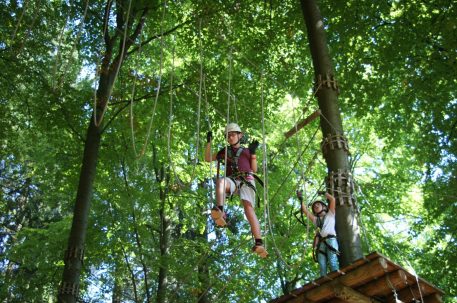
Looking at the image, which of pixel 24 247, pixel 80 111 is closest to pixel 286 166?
pixel 80 111

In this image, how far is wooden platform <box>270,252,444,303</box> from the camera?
Result: 13.5 ft

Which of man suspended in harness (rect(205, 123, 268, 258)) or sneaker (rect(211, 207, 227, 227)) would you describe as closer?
sneaker (rect(211, 207, 227, 227))

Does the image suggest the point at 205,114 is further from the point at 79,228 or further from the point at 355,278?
the point at 355,278

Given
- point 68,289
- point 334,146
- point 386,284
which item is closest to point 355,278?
point 386,284

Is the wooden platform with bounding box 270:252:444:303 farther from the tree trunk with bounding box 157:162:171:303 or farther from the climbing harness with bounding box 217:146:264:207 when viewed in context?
the tree trunk with bounding box 157:162:171:303

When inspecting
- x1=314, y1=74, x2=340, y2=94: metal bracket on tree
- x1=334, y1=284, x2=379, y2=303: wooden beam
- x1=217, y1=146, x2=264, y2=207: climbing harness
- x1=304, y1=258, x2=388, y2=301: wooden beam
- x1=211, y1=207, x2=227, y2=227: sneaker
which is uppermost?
x1=314, y1=74, x2=340, y2=94: metal bracket on tree

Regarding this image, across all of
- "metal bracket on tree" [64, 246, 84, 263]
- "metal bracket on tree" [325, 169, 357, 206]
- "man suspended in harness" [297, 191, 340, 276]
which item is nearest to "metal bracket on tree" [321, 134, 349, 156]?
"metal bracket on tree" [325, 169, 357, 206]

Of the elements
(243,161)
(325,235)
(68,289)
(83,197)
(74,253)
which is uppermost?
(83,197)

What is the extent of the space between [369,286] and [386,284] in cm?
17

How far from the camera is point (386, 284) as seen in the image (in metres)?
4.32

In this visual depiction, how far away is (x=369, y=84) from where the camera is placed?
341 inches

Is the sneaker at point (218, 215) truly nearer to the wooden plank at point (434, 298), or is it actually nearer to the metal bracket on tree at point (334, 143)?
the metal bracket on tree at point (334, 143)

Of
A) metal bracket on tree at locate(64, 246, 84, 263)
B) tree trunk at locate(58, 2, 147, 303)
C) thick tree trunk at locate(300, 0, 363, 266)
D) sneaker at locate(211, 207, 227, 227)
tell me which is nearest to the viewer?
sneaker at locate(211, 207, 227, 227)

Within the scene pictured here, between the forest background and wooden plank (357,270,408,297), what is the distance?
1.86m
